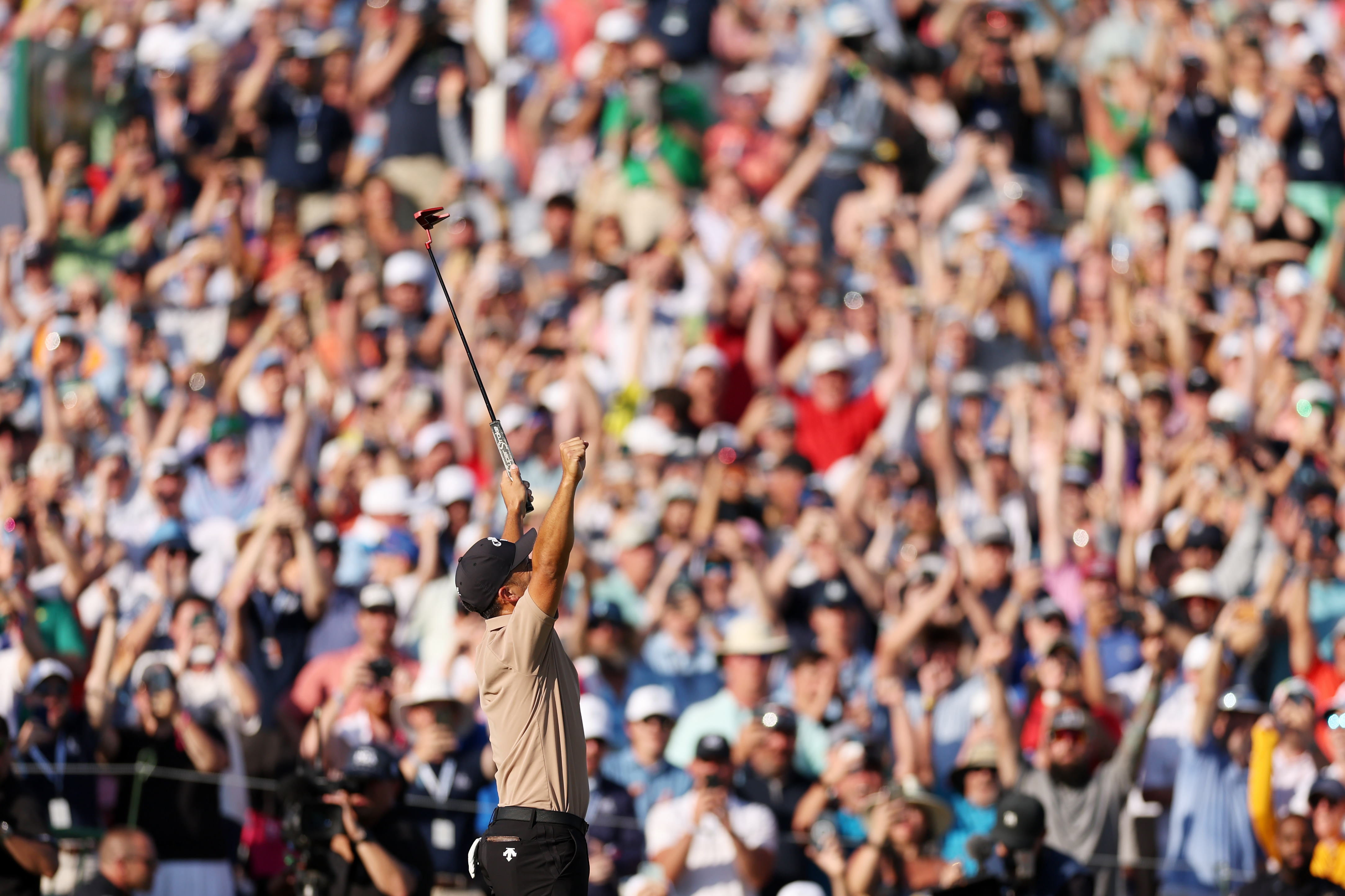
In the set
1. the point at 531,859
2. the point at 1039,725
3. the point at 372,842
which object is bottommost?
the point at 1039,725

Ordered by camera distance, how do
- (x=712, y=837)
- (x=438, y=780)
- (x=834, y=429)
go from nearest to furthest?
(x=712, y=837), (x=438, y=780), (x=834, y=429)

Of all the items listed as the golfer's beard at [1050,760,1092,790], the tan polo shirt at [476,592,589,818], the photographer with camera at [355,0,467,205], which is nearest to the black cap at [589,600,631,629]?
the golfer's beard at [1050,760,1092,790]

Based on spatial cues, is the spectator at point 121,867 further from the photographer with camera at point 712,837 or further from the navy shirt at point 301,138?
the navy shirt at point 301,138

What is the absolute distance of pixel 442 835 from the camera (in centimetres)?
945

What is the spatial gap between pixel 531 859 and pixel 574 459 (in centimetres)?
133

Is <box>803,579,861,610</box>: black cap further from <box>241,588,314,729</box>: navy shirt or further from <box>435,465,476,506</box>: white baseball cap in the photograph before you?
<box>241,588,314,729</box>: navy shirt

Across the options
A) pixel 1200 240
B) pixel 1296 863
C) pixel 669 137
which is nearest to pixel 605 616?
pixel 1296 863

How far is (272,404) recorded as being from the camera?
1289 cm

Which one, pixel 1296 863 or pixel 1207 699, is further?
pixel 1207 699

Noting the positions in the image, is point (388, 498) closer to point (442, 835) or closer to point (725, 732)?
point (725, 732)

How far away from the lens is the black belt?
6.86m

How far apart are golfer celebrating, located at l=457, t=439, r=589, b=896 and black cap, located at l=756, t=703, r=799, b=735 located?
281 centimetres

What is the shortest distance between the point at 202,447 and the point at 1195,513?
592cm

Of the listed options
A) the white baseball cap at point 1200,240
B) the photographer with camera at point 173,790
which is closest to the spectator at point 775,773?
the photographer with camera at point 173,790
